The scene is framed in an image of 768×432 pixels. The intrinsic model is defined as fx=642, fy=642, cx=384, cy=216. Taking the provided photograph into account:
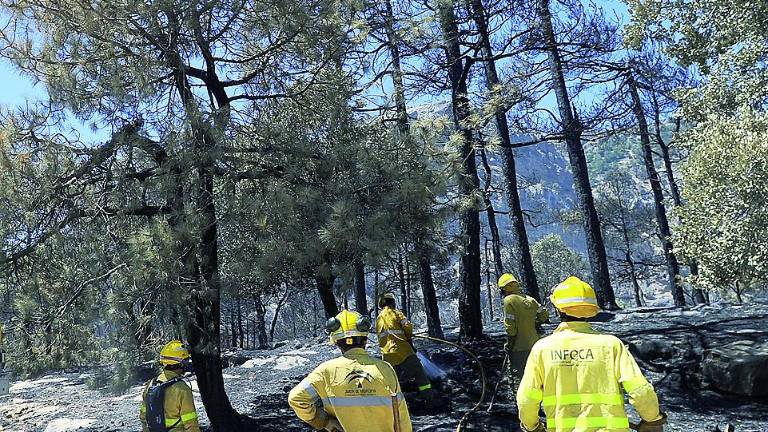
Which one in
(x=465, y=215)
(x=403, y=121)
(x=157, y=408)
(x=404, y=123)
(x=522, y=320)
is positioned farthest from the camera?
(x=465, y=215)

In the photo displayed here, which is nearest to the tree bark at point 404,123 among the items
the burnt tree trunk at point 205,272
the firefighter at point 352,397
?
the burnt tree trunk at point 205,272

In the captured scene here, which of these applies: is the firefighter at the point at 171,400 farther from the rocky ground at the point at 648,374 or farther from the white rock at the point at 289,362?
the white rock at the point at 289,362

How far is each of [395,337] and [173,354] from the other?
123 inches

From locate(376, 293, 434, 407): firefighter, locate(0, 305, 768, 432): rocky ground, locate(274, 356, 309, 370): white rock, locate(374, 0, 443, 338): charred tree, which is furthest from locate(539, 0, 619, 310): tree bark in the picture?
locate(376, 293, 434, 407): firefighter

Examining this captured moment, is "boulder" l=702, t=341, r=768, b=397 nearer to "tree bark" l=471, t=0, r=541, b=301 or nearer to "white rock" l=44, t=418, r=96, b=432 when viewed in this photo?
"tree bark" l=471, t=0, r=541, b=301

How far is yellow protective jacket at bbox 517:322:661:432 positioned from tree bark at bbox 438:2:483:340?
671cm

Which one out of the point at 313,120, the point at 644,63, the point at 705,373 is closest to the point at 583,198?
the point at 644,63

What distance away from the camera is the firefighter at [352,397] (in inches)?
132

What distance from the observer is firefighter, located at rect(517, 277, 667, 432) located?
2.90 meters

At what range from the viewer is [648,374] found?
8688 mm

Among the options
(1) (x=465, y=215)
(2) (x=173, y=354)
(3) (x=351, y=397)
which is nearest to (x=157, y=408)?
(2) (x=173, y=354)

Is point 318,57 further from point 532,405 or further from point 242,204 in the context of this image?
point 532,405

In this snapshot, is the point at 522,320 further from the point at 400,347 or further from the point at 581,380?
the point at 581,380

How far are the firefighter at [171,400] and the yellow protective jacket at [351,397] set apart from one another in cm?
176
